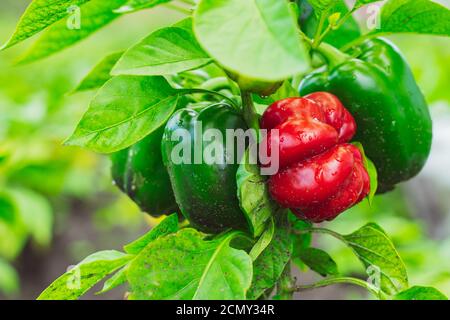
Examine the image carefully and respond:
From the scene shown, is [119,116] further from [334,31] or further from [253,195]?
[334,31]

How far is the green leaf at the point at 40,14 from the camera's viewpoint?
71 centimetres

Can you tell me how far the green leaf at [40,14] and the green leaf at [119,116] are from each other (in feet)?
0.31

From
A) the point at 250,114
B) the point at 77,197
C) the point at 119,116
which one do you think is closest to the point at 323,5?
the point at 250,114

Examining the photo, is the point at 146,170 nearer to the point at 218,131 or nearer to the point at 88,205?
the point at 218,131

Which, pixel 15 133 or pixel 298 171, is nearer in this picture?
pixel 298 171

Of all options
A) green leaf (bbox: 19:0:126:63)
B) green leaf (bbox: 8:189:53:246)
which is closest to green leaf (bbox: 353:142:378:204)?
green leaf (bbox: 19:0:126:63)

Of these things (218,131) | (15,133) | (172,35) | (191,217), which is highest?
(172,35)

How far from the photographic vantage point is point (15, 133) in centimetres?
228

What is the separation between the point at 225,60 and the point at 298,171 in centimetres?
26

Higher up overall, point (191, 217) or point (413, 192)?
point (191, 217)

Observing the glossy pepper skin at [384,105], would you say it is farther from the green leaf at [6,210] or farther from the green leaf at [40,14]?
the green leaf at [6,210]

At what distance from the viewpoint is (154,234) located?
80 cm

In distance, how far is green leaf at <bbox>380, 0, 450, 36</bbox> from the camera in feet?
2.64

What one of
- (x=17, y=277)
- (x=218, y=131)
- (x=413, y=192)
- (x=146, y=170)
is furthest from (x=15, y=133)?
(x=413, y=192)
